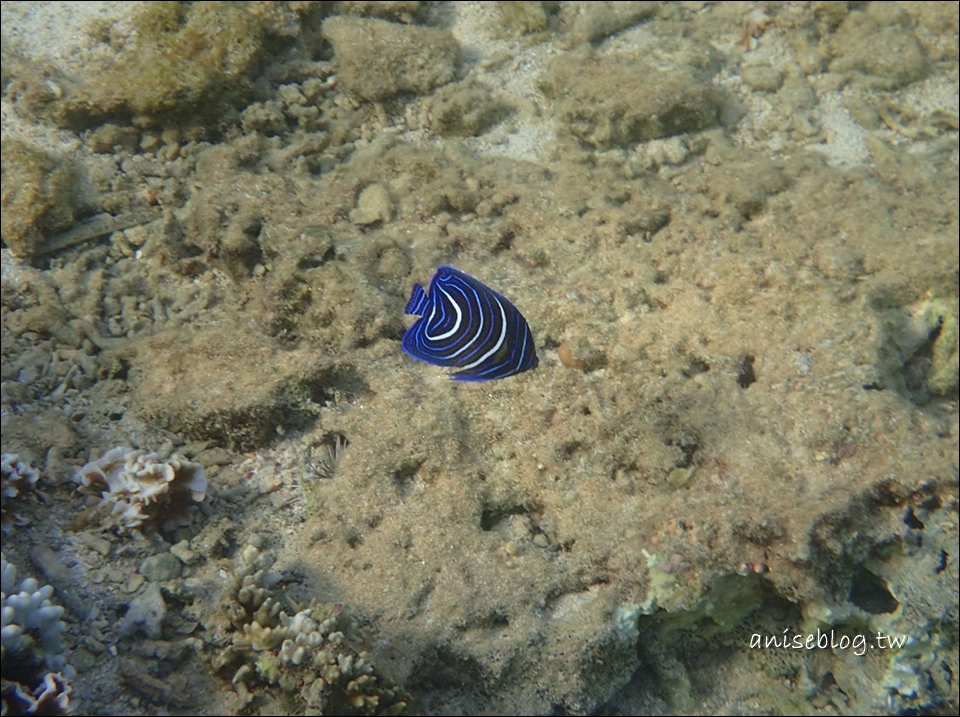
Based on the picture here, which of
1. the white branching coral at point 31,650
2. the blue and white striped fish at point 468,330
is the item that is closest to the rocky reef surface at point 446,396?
the white branching coral at point 31,650

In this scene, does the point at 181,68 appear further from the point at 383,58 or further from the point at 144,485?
the point at 144,485

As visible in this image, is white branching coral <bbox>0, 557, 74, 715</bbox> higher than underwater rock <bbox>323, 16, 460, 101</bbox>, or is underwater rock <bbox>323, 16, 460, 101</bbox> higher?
underwater rock <bbox>323, 16, 460, 101</bbox>

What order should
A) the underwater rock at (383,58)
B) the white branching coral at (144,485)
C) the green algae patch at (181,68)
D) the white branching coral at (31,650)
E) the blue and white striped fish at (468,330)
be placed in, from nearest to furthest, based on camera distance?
the blue and white striped fish at (468,330), the white branching coral at (31,650), the white branching coral at (144,485), the green algae patch at (181,68), the underwater rock at (383,58)

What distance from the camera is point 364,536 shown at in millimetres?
3492

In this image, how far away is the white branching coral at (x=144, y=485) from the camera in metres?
3.37

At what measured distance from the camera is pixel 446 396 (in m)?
3.81

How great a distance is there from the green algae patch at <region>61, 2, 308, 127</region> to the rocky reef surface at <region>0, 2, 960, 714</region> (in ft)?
0.08

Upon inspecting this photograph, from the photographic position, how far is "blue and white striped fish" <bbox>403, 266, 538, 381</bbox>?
7.26 ft

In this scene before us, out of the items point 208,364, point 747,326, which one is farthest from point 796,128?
point 208,364

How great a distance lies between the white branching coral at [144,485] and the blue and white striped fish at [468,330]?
1.94 meters

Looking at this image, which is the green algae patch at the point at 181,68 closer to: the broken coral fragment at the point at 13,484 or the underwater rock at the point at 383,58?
the underwater rock at the point at 383,58

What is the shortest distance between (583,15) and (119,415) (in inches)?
211

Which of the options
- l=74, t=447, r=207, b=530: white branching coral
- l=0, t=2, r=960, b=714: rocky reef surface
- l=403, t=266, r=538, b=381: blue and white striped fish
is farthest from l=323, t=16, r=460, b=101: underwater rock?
l=403, t=266, r=538, b=381: blue and white striped fish

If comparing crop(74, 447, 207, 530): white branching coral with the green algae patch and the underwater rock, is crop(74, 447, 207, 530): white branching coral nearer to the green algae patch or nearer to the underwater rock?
the green algae patch
